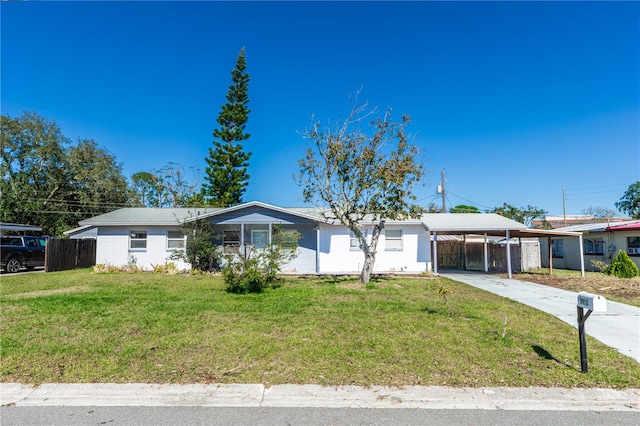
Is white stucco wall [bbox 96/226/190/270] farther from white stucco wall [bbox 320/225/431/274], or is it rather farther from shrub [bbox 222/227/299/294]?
shrub [bbox 222/227/299/294]

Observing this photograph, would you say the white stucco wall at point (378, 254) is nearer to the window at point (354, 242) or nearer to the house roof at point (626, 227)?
the window at point (354, 242)

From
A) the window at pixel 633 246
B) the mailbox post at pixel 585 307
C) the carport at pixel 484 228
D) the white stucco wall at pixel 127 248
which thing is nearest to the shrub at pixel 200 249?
the white stucco wall at pixel 127 248

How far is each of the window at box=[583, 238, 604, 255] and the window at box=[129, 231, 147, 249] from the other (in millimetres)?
24453

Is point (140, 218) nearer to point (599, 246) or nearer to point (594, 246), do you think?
point (599, 246)

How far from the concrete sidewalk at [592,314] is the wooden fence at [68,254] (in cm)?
1876

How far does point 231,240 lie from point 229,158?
609 inches

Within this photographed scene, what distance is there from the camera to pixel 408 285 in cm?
1238

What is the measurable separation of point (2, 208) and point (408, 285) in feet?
105

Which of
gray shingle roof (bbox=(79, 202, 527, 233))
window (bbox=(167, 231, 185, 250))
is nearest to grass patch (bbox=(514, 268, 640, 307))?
gray shingle roof (bbox=(79, 202, 527, 233))

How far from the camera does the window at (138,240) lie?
58.9 feet

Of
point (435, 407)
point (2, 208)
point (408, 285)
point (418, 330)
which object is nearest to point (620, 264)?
point (408, 285)

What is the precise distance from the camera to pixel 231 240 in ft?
58.2

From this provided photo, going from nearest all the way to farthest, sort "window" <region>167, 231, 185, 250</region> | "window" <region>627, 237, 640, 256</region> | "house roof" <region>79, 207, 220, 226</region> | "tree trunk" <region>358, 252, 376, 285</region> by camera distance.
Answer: "tree trunk" <region>358, 252, 376, 285</region> < "house roof" <region>79, 207, 220, 226</region> < "window" <region>167, 231, 185, 250</region> < "window" <region>627, 237, 640, 256</region>

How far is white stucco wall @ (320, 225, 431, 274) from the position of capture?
58.3 ft
